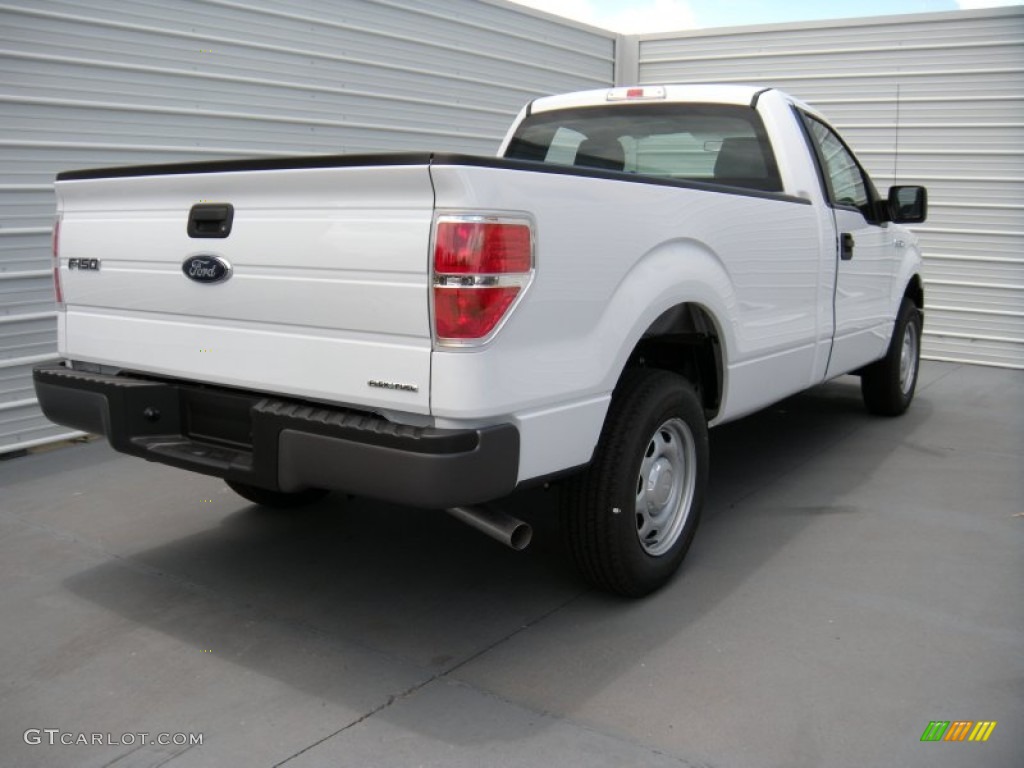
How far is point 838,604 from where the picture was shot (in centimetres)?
354

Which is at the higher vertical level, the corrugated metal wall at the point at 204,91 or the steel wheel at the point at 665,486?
the corrugated metal wall at the point at 204,91

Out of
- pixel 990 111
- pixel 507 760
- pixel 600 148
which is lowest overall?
pixel 507 760

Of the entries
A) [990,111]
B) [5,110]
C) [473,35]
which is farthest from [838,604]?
[990,111]

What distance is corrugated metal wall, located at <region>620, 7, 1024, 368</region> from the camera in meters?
9.19

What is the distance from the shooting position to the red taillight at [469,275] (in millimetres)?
2549

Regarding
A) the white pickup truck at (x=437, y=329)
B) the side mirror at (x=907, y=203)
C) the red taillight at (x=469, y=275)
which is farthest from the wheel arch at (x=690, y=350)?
the side mirror at (x=907, y=203)

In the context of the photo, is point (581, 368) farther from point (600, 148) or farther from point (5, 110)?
point (5, 110)

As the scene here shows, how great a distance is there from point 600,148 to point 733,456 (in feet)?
6.35

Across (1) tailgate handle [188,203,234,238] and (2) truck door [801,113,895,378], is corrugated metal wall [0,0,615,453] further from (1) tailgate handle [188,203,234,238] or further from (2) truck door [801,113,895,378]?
(2) truck door [801,113,895,378]

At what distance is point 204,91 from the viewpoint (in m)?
6.53

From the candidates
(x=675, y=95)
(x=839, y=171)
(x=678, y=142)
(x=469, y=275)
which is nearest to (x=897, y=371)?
(x=839, y=171)

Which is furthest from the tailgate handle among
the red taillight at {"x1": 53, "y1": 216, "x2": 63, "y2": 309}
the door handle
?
the door handle

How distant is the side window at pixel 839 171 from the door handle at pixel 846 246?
0.18m

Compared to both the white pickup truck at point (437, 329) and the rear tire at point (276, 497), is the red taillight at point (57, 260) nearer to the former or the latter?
the white pickup truck at point (437, 329)
